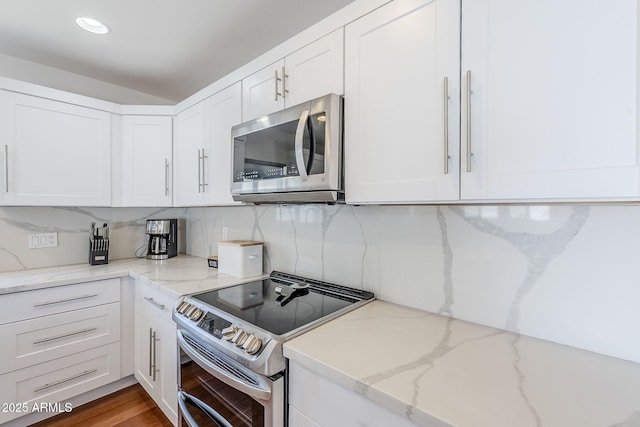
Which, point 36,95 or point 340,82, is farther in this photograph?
point 36,95

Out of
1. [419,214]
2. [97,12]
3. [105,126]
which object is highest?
[97,12]

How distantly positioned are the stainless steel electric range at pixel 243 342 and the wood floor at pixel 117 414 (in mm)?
609

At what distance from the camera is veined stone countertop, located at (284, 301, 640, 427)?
0.64 m

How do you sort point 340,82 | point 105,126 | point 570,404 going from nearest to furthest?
point 570,404, point 340,82, point 105,126

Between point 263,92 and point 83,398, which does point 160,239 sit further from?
point 263,92

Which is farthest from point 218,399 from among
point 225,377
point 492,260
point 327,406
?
point 492,260

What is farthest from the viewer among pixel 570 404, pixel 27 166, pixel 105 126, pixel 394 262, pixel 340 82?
pixel 105 126

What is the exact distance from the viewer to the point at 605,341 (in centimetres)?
88

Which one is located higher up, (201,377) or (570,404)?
(570,404)

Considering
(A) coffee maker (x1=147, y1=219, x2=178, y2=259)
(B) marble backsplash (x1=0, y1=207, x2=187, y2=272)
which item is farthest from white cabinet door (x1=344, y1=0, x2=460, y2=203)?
(B) marble backsplash (x1=0, y1=207, x2=187, y2=272)

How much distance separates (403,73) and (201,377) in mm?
1482

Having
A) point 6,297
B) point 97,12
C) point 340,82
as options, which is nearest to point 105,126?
point 97,12

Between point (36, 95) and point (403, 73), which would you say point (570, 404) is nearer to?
point (403, 73)

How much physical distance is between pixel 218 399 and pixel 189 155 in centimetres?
164
